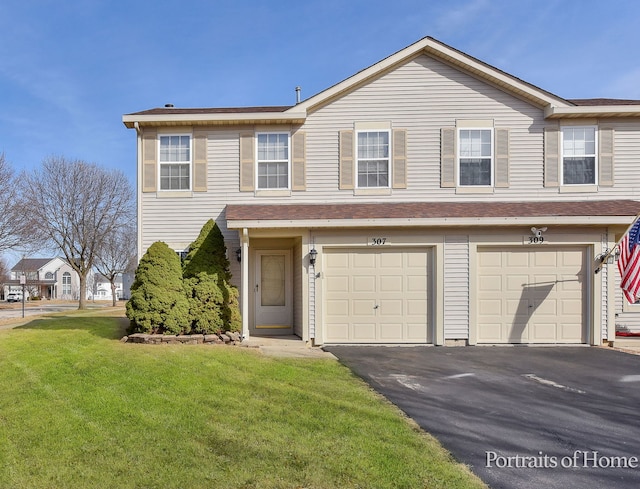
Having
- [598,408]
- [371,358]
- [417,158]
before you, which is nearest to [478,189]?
[417,158]

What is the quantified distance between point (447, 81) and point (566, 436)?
9.63m

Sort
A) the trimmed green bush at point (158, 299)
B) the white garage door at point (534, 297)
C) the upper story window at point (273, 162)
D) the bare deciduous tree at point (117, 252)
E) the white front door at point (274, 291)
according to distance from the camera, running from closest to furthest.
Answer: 1. the trimmed green bush at point (158, 299)
2. the white garage door at point (534, 297)
3. the upper story window at point (273, 162)
4. the white front door at point (274, 291)
5. the bare deciduous tree at point (117, 252)

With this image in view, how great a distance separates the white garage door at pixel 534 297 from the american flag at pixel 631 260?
0.84m

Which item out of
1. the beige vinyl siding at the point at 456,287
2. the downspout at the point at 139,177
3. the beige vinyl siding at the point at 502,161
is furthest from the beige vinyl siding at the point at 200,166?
the beige vinyl siding at the point at 502,161

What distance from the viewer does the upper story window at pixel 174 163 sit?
11.6 metres

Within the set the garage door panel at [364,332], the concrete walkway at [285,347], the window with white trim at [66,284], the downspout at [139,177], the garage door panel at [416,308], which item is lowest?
the window with white trim at [66,284]

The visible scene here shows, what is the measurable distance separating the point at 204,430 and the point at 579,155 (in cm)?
1157

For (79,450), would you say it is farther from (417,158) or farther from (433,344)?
(417,158)

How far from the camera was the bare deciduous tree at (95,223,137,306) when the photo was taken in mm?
33469

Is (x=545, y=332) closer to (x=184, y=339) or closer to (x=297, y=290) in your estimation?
(x=297, y=290)

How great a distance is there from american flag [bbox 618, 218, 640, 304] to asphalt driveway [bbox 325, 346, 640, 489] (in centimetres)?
152

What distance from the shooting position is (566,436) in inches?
183

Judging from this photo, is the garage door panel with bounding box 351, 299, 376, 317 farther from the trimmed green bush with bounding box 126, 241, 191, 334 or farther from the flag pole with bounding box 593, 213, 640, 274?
the flag pole with bounding box 593, 213, 640, 274

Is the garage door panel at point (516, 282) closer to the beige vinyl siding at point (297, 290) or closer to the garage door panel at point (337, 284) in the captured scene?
the garage door panel at point (337, 284)
